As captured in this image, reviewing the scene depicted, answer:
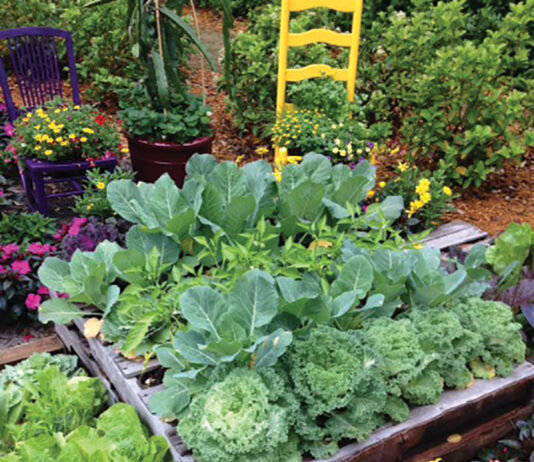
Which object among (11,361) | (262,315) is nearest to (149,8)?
(11,361)

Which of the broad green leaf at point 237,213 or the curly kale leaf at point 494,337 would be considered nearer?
the curly kale leaf at point 494,337

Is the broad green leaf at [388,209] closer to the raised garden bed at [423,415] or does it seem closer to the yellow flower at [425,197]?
the yellow flower at [425,197]

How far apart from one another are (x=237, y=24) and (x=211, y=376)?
714cm

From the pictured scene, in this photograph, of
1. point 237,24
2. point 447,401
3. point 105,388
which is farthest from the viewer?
point 237,24

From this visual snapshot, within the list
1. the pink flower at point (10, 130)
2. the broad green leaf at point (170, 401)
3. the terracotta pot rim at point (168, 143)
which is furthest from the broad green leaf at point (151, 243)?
the pink flower at point (10, 130)

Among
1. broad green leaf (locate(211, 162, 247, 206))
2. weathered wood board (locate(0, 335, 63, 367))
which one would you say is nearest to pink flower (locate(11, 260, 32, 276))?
weathered wood board (locate(0, 335, 63, 367))

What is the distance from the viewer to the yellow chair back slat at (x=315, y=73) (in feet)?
14.5

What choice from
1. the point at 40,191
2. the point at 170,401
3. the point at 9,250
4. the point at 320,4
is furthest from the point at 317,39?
the point at 170,401

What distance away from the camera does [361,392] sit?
6.70ft

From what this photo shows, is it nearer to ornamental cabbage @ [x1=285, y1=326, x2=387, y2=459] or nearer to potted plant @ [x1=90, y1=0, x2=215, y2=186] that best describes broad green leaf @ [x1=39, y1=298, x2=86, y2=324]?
ornamental cabbage @ [x1=285, y1=326, x2=387, y2=459]

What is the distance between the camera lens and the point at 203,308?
2.08m

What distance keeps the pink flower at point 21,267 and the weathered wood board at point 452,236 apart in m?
2.06

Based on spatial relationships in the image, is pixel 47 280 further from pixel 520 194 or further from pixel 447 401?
pixel 520 194

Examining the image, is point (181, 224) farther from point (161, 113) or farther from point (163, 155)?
point (161, 113)
